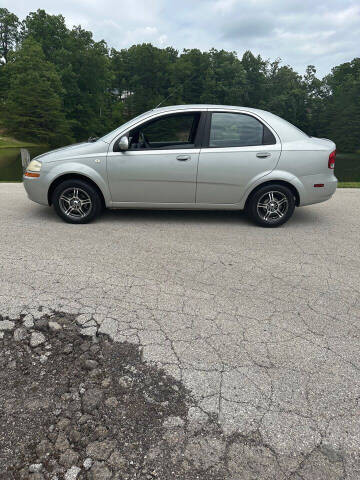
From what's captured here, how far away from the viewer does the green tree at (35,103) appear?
1599 inches

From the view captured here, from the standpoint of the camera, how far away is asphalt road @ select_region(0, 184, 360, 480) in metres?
2.10

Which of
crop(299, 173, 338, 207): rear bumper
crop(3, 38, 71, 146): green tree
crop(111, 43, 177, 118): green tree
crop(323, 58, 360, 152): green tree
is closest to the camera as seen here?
crop(299, 173, 338, 207): rear bumper

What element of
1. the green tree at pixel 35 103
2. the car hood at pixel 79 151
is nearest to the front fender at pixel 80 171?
the car hood at pixel 79 151

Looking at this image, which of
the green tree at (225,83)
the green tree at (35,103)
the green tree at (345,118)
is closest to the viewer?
the green tree at (35,103)

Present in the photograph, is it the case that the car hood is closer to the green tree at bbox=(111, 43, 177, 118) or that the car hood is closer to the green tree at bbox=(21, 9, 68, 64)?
the green tree at bbox=(21, 9, 68, 64)

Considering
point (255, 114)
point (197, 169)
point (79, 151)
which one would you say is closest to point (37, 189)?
point (79, 151)

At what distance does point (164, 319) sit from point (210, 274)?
1052 mm

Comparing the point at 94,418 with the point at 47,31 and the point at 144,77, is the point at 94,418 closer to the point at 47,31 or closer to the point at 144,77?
the point at 47,31

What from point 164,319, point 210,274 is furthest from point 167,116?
point 164,319

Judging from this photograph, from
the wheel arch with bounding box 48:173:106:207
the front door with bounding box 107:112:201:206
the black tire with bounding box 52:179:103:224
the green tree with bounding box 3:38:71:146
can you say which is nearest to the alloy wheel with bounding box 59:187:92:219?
the black tire with bounding box 52:179:103:224

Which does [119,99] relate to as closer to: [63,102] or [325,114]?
[63,102]

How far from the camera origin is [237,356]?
2.65m

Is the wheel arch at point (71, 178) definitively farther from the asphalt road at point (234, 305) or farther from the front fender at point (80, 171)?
the asphalt road at point (234, 305)

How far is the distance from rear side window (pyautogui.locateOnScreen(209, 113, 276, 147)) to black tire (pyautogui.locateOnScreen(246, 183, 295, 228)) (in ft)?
2.31
